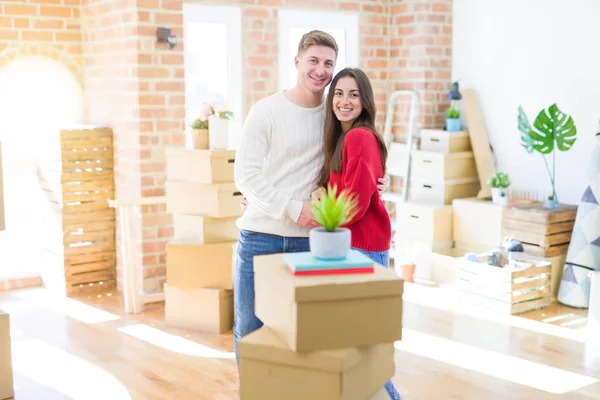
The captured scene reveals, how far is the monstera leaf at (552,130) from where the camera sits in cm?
511

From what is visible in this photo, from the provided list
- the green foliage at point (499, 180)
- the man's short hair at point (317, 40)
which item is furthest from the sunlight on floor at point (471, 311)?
the man's short hair at point (317, 40)

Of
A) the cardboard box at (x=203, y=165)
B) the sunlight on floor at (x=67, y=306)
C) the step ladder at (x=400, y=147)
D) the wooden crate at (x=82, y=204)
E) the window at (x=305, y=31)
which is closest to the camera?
the cardboard box at (x=203, y=165)

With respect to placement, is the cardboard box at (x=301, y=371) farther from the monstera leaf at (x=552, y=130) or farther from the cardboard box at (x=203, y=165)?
the monstera leaf at (x=552, y=130)

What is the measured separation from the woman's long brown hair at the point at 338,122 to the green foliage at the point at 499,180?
3.01 metres

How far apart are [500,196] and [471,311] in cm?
94

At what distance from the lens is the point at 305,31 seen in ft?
19.7

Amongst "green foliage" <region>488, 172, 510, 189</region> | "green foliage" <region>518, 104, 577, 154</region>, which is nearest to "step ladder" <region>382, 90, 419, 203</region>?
"green foliage" <region>488, 172, 510, 189</region>

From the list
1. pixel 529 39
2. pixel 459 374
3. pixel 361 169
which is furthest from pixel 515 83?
pixel 361 169

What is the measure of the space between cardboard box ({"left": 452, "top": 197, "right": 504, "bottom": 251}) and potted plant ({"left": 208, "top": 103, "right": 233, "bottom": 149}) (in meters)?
2.01

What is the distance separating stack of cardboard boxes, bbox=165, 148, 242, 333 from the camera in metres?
4.52

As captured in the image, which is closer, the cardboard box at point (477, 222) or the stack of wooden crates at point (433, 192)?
the cardboard box at point (477, 222)

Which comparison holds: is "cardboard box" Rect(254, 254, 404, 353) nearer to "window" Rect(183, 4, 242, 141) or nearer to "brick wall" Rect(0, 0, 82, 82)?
"window" Rect(183, 4, 242, 141)

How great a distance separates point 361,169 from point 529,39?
3.53 m

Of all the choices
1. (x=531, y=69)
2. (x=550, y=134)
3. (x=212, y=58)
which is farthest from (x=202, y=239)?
(x=531, y=69)
